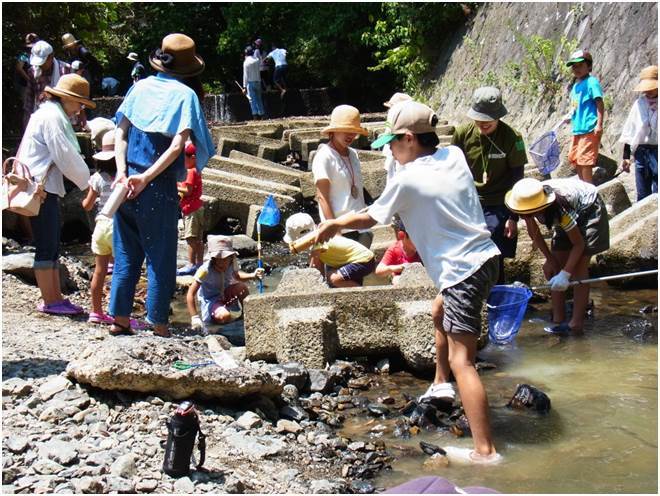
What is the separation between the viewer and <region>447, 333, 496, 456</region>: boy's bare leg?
4387 mm

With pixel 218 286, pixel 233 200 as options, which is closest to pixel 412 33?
pixel 233 200

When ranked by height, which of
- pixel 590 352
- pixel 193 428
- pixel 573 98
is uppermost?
pixel 573 98

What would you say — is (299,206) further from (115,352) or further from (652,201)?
(115,352)

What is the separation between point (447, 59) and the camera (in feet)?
63.0

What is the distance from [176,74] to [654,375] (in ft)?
11.6

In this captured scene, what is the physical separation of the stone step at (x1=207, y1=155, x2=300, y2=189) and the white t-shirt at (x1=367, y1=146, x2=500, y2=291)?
27.1 feet

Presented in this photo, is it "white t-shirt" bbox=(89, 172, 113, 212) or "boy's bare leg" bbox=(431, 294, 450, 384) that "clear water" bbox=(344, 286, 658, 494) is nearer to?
"boy's bare leg" bbox=(431, 294, 450, 384)

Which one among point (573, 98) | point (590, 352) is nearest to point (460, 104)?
point (573, 98)

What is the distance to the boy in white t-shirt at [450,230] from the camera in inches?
175

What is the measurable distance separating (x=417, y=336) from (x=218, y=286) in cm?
196

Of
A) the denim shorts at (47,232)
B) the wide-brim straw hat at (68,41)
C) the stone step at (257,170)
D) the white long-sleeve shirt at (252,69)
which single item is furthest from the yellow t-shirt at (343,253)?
the white long-sleeve shirt at (252,69)

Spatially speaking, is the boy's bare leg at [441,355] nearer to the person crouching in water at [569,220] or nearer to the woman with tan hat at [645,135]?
the person crouching in water at [569,220]

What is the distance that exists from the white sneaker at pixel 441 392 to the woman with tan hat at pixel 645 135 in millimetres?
4889

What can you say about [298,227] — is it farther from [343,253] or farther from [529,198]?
[529,198]
